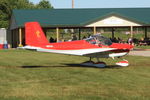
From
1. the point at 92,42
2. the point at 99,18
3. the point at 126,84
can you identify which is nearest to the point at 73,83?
the point at 126,84

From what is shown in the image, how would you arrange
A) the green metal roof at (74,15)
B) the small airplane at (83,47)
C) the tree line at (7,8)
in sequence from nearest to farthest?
the small airplane at (83,47), the green metal roof at (74,15), the tree line at (7,8)

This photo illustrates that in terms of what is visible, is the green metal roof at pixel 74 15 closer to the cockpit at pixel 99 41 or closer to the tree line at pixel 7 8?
the cockpit at pixel 99 41

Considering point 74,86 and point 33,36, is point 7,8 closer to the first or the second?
point 33,36

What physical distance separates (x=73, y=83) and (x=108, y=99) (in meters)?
3.44

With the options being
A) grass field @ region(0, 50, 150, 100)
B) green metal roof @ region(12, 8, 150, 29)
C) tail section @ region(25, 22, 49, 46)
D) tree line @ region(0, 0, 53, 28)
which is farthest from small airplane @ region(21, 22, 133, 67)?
tree line @ region(0, 0, 53, 28)

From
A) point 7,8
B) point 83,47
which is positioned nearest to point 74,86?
point 83,47

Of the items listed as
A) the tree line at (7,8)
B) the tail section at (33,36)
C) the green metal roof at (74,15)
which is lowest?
the tail section at (33,36)

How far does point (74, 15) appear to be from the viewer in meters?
51.5

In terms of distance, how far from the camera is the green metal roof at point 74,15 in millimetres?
48594

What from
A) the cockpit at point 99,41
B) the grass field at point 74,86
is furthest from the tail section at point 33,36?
the grass field at point 74,86

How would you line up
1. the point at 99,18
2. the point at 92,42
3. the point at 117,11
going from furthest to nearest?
the point at 117,11, the point at 99,18, the point at 92,42

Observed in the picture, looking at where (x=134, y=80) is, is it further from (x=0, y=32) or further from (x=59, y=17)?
(x=0, y=32)

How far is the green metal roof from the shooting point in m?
48.6

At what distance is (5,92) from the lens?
11.5 meters
